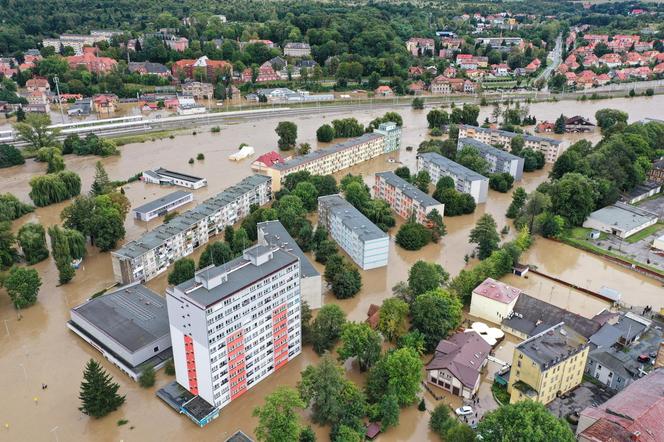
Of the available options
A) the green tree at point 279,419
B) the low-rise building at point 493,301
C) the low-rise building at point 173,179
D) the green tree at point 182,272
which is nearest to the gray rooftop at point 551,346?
the low-rise building at point 493,301

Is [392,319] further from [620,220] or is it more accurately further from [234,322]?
[620,220]

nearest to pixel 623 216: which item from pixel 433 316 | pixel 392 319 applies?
pixel 433 316

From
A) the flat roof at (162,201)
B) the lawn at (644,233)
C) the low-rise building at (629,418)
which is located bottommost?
the lawn at (644,233)

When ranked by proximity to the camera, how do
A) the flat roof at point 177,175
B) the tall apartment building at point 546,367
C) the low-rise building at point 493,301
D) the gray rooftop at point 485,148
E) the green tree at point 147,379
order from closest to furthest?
1. the tall apartment building at point 546,367
2. the green tree at point 147,379
3. the low-rise building at point 493,301
4. the flat roof at point 177,175
5. the gray rooftop at point 485,148

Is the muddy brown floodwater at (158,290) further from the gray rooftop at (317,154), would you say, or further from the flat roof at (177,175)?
the gray rooftop at (317,154)

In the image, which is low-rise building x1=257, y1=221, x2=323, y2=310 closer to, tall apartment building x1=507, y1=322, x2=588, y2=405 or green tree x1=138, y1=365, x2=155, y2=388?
green tree x1=138, y1=365, x2=155, y2=388

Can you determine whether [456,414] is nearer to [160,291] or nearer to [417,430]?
[417,430]
